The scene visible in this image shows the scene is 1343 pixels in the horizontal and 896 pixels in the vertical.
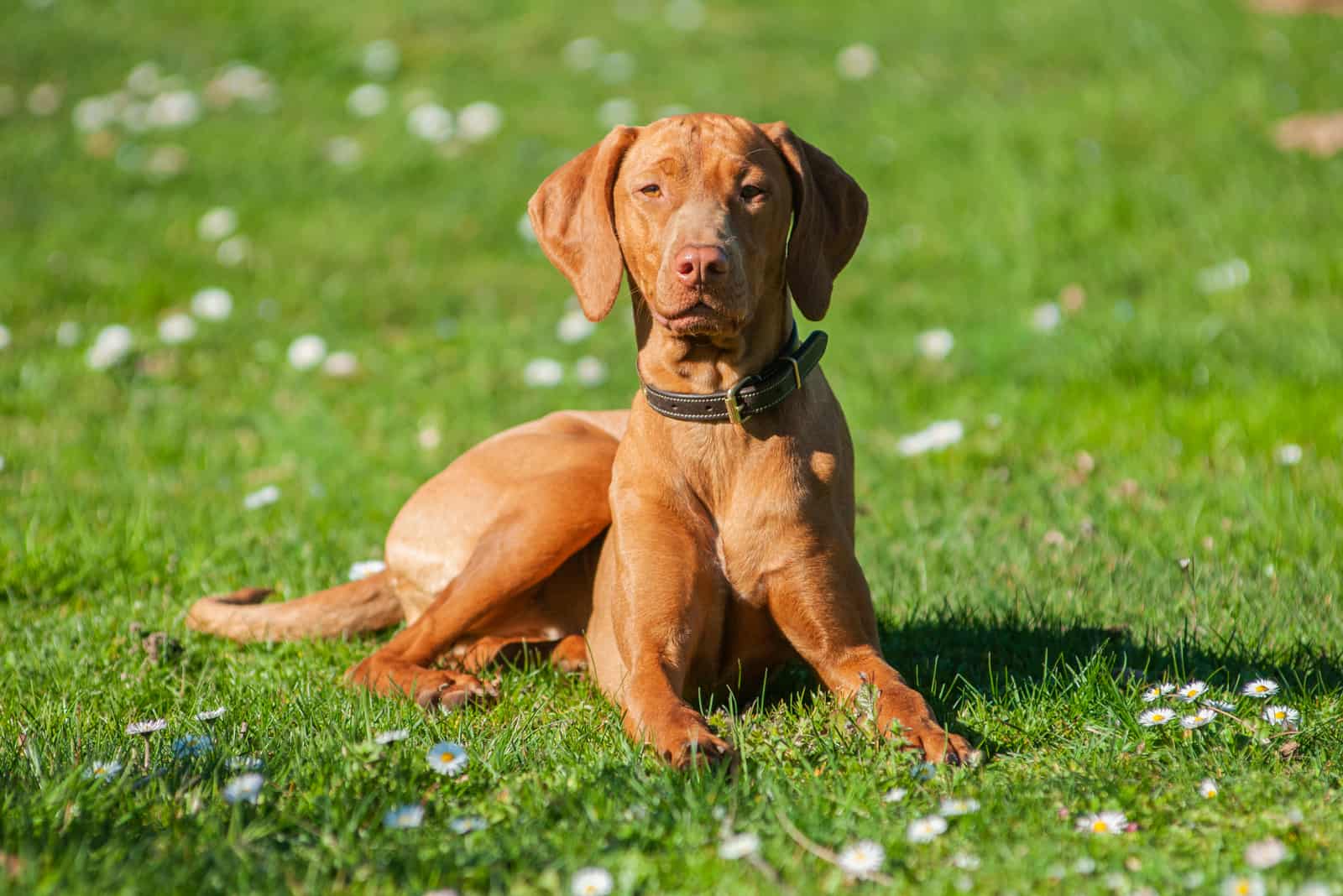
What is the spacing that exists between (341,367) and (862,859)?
5.00m

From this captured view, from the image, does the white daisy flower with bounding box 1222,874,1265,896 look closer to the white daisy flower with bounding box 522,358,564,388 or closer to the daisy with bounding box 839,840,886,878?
the daisy with bounding box 839,840,886,878

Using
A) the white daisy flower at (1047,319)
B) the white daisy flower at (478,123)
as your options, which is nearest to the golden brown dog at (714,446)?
the white daisy flower at (1047,319)

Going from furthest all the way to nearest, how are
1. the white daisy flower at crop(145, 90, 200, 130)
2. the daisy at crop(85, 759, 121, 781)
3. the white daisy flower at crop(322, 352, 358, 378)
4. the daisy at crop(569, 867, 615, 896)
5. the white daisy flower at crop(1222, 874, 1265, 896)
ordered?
the white daisy flower at crop(145, 90, 200, 130) < the white daisy flower at crop(322, 352, 358, 378) < the daisy at crop(85, 759, 121, 781) < the daisy at crop(569, 867, 615, 896) < the white daisy flower at crop(1222, 874, 1265, 896)

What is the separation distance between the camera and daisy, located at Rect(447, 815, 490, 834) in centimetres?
259

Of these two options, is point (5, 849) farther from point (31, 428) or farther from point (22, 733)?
point (31, 428)

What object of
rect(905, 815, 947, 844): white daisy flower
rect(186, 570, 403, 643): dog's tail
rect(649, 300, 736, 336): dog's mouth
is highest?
rect(649, 300, 736, 336): dog's mouth

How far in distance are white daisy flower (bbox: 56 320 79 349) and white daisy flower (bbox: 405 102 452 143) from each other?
3.45 meters

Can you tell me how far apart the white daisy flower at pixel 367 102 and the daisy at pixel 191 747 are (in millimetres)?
8520

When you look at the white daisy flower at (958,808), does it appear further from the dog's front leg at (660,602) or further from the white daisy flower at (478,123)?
the white daisy flower at (478,123)

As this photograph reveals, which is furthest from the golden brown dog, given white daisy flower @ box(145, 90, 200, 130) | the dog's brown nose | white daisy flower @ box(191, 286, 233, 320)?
white daisy flower @ box(145, 90, 200, 130)

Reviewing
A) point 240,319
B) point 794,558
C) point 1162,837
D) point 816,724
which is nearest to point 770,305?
point 794,558

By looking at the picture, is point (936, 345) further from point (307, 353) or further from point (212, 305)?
point (212, 305)

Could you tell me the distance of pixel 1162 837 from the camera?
259 centimetres

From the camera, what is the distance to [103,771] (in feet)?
9.08
